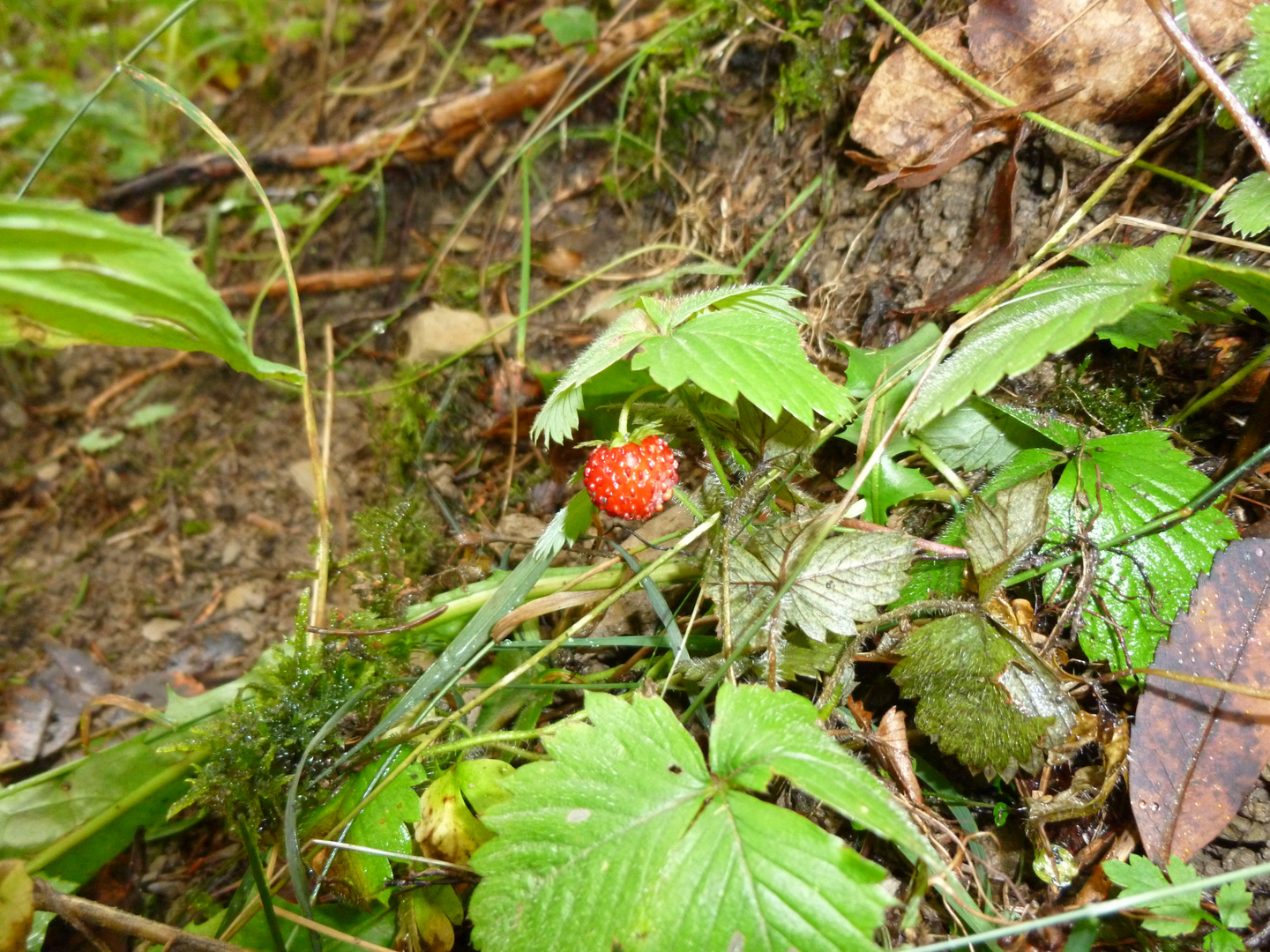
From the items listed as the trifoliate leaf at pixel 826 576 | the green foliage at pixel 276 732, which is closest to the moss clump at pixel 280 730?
the green foliage at pixel 276 732

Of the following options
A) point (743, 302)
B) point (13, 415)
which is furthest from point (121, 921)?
point (13, 415)

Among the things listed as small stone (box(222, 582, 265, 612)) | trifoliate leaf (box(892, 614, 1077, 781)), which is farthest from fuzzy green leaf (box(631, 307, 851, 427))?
small stone (box(222, 582, 265, 612))

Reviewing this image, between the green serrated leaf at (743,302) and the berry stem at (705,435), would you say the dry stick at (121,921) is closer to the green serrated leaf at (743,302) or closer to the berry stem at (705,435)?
the berry stem at (705,435)

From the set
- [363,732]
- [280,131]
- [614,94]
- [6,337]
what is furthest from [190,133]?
[363,732]

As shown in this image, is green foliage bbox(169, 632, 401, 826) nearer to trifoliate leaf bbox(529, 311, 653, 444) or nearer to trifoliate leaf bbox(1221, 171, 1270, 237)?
trifoliate leaf bbox(529, 311, 653, 444)

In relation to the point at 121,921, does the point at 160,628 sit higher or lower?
higher

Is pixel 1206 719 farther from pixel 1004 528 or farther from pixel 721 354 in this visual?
pixel 721 354
